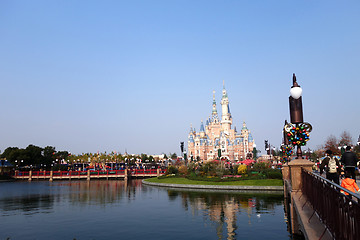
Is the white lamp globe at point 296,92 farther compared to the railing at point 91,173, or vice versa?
the railing at point 91,173

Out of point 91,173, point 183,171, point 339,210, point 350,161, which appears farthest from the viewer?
point 91,173

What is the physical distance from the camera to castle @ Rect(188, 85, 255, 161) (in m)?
125

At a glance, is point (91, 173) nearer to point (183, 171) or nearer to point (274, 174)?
point (183, 171)

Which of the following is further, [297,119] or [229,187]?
[229,187]

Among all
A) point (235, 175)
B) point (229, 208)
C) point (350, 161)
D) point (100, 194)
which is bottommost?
point (100, 194)

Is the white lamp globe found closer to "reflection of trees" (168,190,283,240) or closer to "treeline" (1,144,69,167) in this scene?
"reflection of trees" (168,190,283,240)

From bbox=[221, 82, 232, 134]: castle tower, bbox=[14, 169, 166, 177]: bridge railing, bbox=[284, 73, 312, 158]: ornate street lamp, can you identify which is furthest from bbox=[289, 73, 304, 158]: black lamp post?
bbox=[221, 82, 232, 134]: castle tower

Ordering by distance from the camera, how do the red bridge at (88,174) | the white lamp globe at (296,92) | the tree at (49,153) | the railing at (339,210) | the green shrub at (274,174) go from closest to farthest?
the railing at (339,210) < the white lamp globe at (296,92) < the green shrub at (274,174) < the red bridge at (88,174) < the tree at (49,153)

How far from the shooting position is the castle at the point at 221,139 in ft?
410

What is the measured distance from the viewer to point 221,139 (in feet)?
409

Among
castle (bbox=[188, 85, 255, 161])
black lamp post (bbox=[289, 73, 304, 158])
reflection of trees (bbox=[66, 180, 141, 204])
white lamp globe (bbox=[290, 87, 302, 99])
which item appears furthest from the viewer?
castle (bbox=[188, 85, 255, 161])

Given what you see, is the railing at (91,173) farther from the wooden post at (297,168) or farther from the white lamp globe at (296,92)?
the white lamp globe at (296,92)

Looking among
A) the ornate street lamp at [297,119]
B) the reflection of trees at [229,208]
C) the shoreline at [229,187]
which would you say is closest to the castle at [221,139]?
the shoreline at [229,187]

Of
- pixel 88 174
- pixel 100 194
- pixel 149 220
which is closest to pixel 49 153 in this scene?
pixel 88 174
